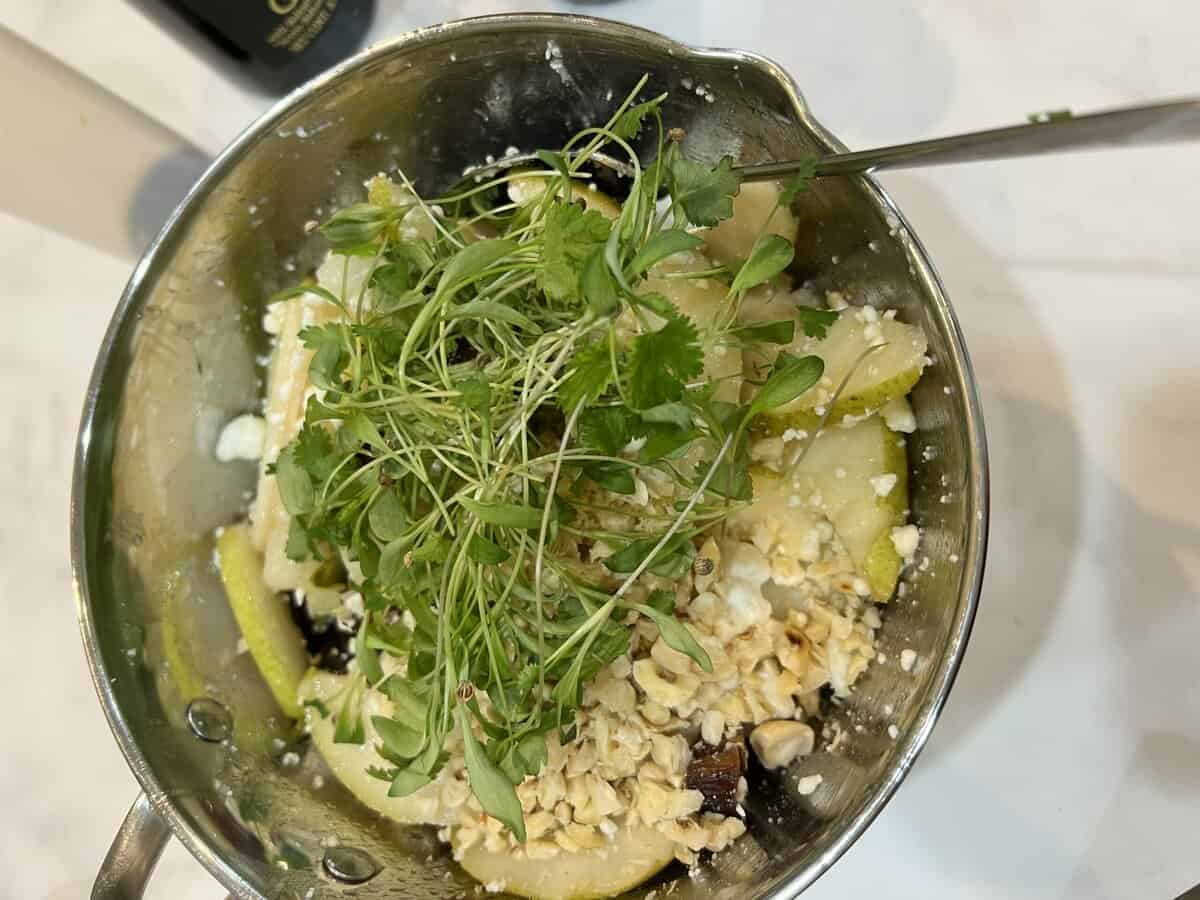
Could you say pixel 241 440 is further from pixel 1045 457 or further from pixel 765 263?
pixel 1045 457

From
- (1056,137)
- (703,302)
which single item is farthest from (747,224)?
(1056,137)

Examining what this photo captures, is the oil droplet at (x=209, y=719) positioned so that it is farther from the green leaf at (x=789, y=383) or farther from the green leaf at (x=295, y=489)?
the green leaf at (x=789, y=383)

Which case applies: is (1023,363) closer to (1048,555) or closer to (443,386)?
(1048,555)

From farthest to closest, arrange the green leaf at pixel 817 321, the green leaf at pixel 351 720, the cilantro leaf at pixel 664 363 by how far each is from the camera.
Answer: the green leaf at pixel 351 720, the green leaf at pixel 817 321, the cilantro leaf at pixel 664 363

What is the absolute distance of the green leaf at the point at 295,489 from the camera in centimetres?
69

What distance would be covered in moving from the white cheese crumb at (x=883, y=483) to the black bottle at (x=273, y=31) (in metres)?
0.61

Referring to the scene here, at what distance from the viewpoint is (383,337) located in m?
0.66

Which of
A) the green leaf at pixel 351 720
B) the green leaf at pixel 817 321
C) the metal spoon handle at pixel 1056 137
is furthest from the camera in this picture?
the green leaf at pixel 351 720

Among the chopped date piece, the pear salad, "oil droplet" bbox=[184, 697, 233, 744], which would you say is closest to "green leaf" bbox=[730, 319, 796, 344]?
the pear salad

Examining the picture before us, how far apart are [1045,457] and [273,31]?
29.4 inches

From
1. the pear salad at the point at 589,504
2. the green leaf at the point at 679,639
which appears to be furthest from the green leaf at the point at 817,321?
the green leaf at the point at 679,639

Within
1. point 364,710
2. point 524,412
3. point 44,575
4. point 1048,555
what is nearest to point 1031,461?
point 1048,555

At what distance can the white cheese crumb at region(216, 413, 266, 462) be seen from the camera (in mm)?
831

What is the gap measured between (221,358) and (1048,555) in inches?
28.6
